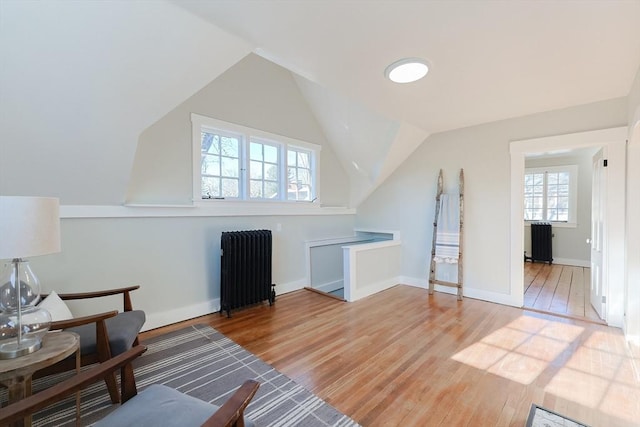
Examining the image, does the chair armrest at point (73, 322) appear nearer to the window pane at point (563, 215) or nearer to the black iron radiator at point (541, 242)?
the black iron radiator at point (541, 242)

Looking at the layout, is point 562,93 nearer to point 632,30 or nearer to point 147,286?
point 632,30

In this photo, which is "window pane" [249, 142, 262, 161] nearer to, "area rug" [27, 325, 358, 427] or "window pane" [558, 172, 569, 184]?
"area rug" [27, 325, 358, 427]

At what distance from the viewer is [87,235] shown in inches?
96.6

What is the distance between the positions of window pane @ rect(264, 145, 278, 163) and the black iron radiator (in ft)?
18.1

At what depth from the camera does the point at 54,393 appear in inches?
39.9

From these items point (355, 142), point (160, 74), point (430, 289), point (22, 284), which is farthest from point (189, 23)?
point (430, 289)

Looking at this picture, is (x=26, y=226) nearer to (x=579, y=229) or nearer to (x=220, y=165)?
(x=220, y=165)

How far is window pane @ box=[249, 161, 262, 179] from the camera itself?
3.61 m

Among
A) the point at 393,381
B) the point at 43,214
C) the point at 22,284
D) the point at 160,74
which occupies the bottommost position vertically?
the point at 393,381

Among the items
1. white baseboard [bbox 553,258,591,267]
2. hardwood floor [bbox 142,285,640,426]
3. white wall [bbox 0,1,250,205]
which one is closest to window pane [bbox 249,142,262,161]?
white wall [bbox 0,1,250,205]

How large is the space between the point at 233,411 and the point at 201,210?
2.48 m

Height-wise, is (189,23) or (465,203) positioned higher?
(189,23)

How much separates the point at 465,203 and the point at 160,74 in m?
3.68

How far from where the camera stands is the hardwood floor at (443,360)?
1688 millimetres
